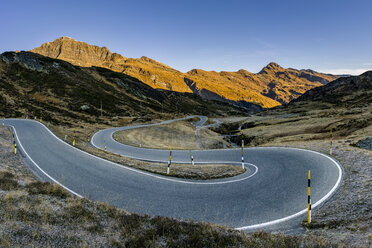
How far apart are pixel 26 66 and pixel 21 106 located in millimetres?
48901

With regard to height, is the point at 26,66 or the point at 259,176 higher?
the point at 26,66

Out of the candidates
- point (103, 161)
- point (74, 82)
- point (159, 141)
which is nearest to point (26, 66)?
point (74, 82)

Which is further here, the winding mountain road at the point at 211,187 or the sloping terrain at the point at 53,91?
the sloping terrain at the point at 53,91

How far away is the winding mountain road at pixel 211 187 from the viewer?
6.99 metres

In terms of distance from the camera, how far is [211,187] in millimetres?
9336

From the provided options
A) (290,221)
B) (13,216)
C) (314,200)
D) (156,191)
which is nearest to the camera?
(13,216)

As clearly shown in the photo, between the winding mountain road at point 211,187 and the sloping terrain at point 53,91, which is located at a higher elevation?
the sloping terrain at point 53,91

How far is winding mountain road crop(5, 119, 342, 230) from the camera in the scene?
6.99 metres

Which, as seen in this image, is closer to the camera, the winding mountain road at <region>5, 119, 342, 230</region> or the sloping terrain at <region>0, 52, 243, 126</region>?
the winding mountain road at <region>5, 119, 342, 230</region>

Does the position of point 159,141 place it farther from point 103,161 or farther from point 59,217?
point 59,217

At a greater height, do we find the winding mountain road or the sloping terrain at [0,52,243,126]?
the sloping terrain at [0,52,243,126]

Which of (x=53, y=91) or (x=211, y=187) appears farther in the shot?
(x=53, y=91)

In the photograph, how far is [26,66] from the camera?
8388cm

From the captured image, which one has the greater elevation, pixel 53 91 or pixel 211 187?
pixel 53 91
